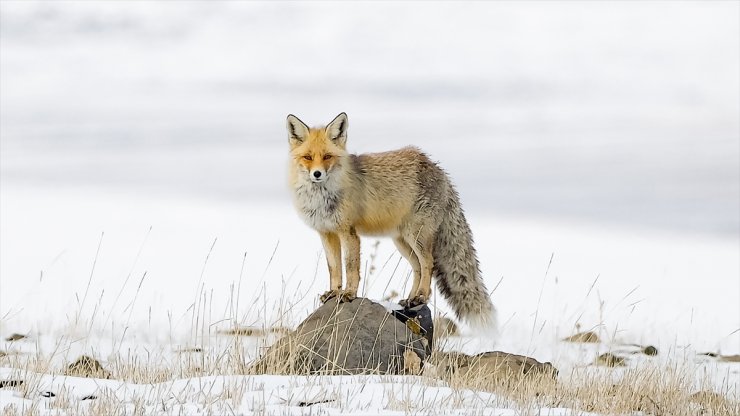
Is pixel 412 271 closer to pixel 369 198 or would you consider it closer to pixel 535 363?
pixel 369 198

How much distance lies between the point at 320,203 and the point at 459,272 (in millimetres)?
1806

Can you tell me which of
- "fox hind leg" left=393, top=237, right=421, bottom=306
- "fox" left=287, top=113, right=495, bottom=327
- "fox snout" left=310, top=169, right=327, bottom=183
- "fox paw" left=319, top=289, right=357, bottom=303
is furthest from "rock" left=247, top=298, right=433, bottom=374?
"fox snout" left=310, top=169, right=327, bottom=183

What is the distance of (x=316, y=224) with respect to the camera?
7535 millimetres

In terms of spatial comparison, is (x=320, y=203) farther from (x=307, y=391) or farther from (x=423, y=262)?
(x=307, y=391)

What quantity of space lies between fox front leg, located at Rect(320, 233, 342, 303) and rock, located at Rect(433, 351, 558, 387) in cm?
114

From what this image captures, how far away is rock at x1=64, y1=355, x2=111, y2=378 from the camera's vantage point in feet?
24.6

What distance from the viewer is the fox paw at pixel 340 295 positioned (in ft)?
24.6

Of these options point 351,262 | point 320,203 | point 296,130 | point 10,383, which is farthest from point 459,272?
point 10,383

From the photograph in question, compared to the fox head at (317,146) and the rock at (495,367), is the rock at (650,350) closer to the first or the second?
the rock at (495,367)

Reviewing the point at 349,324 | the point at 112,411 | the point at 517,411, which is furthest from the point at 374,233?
the point at 112,411

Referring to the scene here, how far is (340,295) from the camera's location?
7492 mm

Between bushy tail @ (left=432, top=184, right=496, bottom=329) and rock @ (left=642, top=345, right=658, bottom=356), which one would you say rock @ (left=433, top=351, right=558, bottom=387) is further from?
rock @ (left=642, top=345, right=658, bottom=356)

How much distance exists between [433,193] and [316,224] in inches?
54.1

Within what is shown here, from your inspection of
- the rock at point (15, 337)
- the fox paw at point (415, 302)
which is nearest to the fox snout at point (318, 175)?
the fox paw at point (415, 302)
